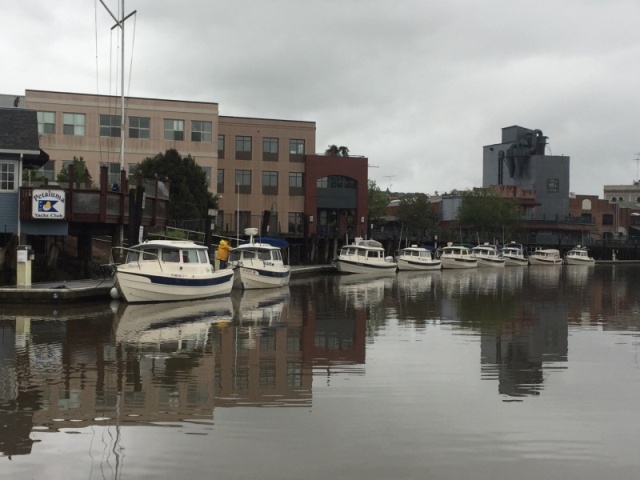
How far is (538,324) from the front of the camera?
25.2 m

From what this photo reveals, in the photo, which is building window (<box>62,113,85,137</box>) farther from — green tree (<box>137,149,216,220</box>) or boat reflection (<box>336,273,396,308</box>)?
boat reflection (<box>336,273,396,308</box>)

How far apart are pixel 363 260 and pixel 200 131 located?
15874mm

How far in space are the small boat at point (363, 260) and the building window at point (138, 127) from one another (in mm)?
16978

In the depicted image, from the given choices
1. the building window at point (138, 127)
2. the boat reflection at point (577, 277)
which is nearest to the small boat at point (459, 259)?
the boat reflection at point (577, 277)

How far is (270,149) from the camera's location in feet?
224

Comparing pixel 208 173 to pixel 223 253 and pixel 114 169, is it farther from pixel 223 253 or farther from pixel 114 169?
pixel 223 253

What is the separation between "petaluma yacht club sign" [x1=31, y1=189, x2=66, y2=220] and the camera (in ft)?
99.6

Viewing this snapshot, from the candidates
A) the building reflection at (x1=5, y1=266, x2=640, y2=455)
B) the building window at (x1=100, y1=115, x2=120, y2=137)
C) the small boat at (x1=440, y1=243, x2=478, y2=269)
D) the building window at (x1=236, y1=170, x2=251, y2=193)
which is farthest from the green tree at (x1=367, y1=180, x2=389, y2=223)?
the building reflection at (x1=5, y1=266, x2=640, y2=455)

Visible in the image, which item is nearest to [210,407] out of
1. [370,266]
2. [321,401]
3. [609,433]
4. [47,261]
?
[321,401]

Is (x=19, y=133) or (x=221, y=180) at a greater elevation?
(x=221, y=180)

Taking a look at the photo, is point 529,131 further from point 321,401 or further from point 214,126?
point 321,401

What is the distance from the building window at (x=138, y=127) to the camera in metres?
60.1

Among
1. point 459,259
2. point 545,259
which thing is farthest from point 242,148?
point 545,259

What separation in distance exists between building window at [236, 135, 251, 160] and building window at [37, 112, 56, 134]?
1513 centimetres
